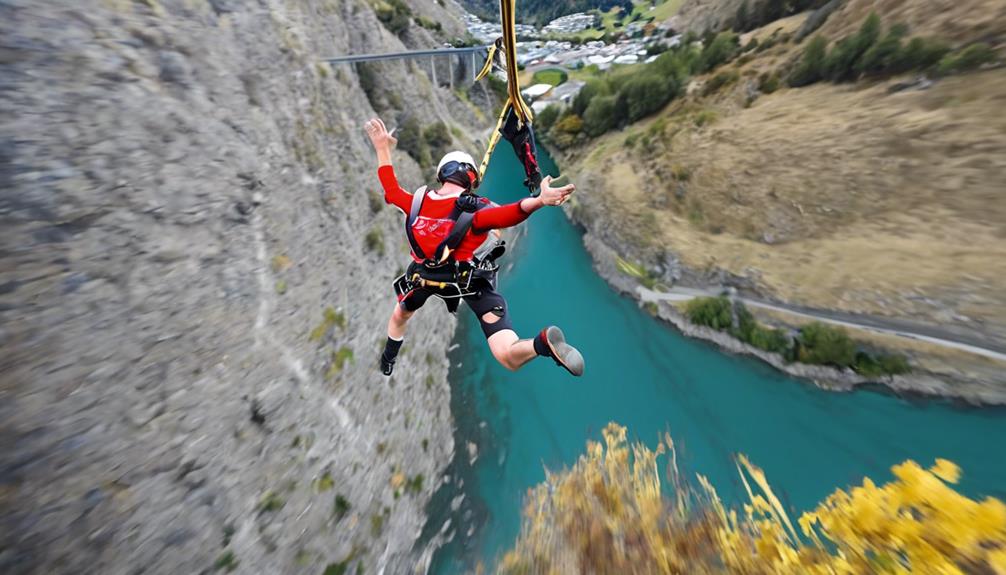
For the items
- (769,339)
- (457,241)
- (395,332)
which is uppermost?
(457,241)

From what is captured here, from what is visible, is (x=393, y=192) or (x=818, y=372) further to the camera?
(x=818, y=372)

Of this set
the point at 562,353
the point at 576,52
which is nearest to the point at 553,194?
the point at 562,353

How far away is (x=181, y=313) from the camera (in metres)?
4.84

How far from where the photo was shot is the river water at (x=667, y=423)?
1070 centimetres

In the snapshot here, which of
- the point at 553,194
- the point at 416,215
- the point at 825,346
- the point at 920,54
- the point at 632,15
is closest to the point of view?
the point at 553,194

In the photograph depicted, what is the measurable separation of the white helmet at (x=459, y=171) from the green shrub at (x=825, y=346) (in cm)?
1498

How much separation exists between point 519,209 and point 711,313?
15.2m

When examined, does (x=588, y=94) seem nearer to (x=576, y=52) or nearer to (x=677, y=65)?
(x=677, y=65)

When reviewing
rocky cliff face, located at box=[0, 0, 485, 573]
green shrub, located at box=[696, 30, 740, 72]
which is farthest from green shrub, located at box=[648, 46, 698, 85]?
rocky cliff face, located at box=[0, 0, 485, 573]

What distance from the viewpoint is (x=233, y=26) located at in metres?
6.70

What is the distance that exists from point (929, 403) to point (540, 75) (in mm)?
58212

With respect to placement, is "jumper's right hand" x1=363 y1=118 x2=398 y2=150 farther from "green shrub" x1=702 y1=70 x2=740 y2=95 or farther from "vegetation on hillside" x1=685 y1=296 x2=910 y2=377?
"green shrub" x1=702 y1=70 x2=740 y2=95

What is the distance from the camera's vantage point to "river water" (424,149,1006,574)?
35.1 feet

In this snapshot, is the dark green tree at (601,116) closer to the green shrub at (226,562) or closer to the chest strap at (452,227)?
the chest strap at (452,227)
